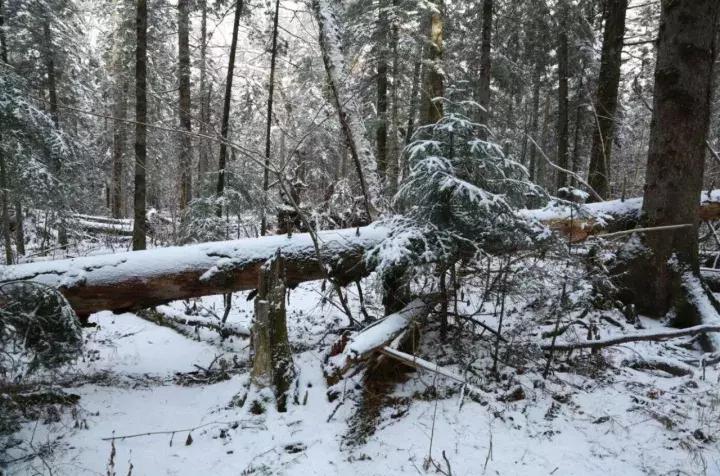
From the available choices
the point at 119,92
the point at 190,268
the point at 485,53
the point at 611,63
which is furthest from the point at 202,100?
the point at 611,63

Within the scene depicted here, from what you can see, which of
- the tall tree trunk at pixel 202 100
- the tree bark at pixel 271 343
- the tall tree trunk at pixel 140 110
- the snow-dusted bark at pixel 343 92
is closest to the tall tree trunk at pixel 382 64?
the tall tree trunk at pixel 202 100

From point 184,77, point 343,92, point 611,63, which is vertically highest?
point 184,77

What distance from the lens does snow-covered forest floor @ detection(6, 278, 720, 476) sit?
3.03 m

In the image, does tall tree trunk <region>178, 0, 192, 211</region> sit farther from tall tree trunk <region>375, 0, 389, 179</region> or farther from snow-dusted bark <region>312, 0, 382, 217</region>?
snow-dusted bark <region>312, 0, 382, 217</region>

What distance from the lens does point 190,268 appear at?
4.57 meters

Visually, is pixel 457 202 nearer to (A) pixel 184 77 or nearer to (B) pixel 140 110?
(B) pixel 140 110

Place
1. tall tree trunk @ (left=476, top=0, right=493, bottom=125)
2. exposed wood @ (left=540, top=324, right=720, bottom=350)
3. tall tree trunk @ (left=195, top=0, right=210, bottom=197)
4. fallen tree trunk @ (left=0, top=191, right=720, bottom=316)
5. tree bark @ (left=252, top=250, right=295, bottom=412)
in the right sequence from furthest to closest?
1. tall tree trunk @ (left=476, top=0, right=493, bottom=125)
2. tall tree trunk @ (left=195, top=0, right=210, bottom=197)
3. fallen tree trunk @ (left=0, top=191, right=720, bottom=316)
4. tree bark @ (left=252, top=250, right=295, bottom=412)
5. exposed wood @ (left=540, top=324, right=720, bottom=350)

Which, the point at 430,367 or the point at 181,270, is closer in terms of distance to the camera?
the point at 430,367

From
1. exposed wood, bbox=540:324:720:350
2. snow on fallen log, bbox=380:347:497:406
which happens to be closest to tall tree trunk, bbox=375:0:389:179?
exposed wood, bbox=540:324:720:350

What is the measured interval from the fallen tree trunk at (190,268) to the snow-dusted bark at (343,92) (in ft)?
3.97

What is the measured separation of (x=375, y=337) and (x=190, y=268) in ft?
7.43

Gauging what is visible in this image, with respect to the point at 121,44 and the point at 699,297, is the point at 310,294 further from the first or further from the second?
the point at 121,44

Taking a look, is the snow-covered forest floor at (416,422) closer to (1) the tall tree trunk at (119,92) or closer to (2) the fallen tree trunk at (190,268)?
(2) the fallen tree trunk at (190,268)

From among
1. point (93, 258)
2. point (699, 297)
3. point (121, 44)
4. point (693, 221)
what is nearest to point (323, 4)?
point (93, 258)
